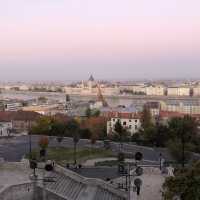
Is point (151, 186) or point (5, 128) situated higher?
point (151, 186)

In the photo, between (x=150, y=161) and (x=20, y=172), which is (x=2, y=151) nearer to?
(x=150, y=161)

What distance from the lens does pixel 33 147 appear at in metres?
24.0

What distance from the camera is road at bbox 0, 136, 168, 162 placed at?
2183cm

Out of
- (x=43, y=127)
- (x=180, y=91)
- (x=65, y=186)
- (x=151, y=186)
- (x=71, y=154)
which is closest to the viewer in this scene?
(x=151, y=186)

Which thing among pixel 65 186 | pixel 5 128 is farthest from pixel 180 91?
pixel 65 186

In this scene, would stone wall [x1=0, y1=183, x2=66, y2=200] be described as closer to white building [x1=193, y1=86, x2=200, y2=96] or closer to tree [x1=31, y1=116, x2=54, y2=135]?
tree [x1=31, y1=116, x2=54, y2=135]

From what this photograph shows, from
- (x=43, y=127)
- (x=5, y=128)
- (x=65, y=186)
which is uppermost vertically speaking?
A: (x=65, y=186)

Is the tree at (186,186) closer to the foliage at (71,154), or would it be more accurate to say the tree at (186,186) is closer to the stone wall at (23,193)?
the stone wall at (23,193)

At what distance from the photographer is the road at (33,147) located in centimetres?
2183

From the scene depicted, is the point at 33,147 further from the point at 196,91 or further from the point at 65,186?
the point at 196,91

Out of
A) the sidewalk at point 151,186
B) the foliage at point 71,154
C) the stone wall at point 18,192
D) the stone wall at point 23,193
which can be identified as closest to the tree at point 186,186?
the sidewalk at point 151,186

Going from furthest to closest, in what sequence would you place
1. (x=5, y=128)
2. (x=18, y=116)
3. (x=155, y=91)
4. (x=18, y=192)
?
(x=155, y=91)
(x=18, y=116)
(x=5, y=128)
(x=18, y=192)

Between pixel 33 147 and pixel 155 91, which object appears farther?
pixel 155 91

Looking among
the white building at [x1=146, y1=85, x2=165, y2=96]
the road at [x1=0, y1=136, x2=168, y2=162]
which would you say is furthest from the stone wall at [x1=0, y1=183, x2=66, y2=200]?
the white building at [x1=146, y1=85, x2=165, y2=96]
